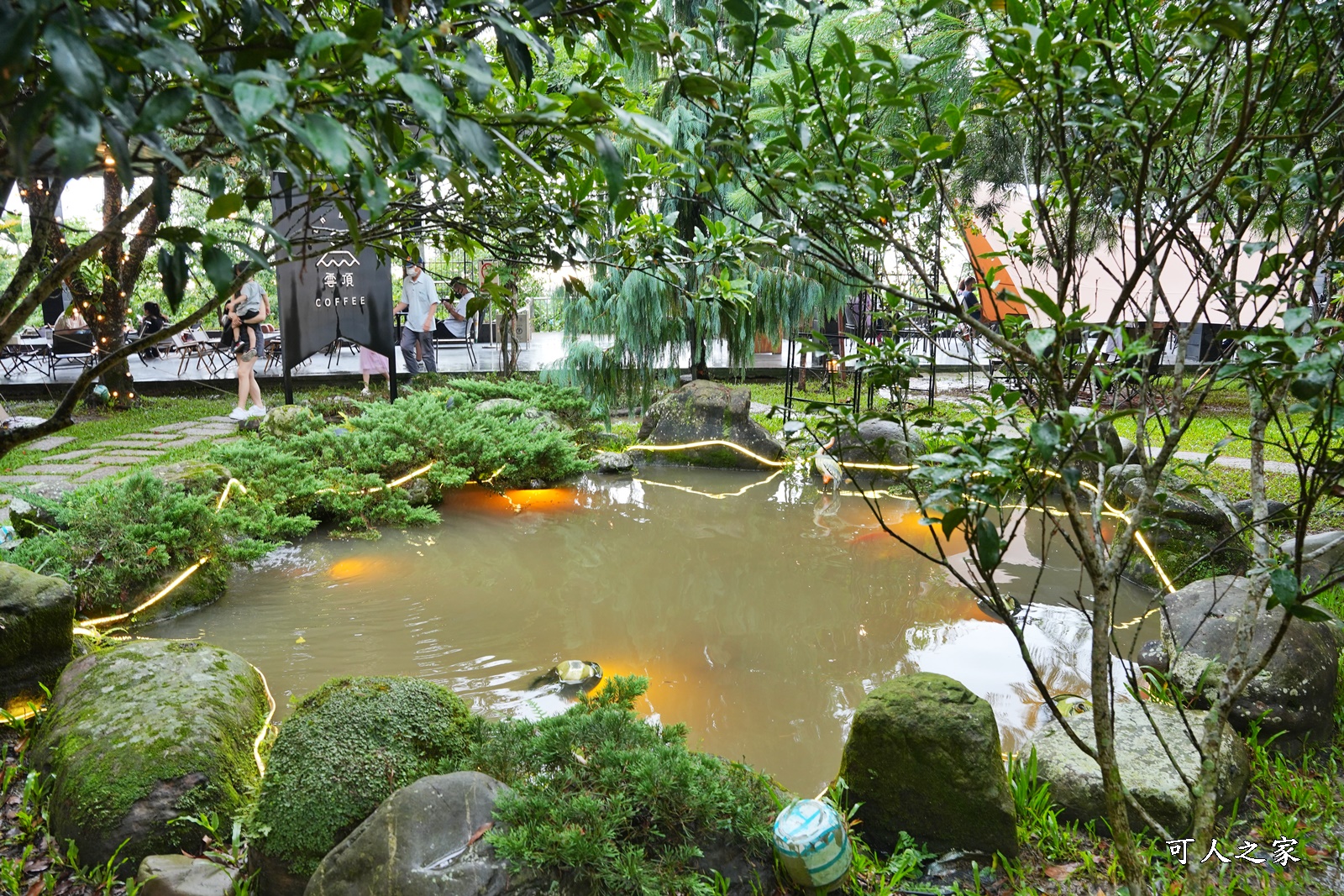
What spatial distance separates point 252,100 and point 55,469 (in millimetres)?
6901

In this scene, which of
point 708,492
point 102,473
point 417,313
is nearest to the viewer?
point 102,473

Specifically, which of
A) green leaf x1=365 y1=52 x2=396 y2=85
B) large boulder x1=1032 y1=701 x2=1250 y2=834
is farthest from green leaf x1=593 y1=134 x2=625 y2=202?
large boulder x1=1032 y1=701 x2=1250 y2=834

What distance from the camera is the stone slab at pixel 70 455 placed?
6695mm

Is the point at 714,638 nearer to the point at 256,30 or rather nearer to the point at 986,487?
the point at 986,487

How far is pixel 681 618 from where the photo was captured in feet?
15.5

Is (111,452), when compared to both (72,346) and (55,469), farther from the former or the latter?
(72,346)

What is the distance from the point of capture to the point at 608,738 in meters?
2.60

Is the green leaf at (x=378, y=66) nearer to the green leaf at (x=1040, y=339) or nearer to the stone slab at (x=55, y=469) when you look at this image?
the green leaf at (x=1040, y=339)

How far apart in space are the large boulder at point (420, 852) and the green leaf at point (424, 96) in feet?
6.14

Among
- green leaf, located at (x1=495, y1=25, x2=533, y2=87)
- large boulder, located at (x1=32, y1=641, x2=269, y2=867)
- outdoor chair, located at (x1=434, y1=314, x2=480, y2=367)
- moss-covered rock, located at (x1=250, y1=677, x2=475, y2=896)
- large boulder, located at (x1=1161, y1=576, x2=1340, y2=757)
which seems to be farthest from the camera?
outdoor chair, located at (x1=434, y1=314, x2=480, y2=367)

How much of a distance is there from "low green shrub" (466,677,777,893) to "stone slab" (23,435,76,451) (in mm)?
6182

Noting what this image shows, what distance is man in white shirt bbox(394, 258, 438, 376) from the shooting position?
9.88 metres

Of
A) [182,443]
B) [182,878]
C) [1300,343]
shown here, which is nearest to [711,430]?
[182,443]

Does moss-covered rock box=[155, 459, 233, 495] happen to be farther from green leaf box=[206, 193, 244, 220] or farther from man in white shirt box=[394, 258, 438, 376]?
green leaf box=[206, 193, 244, 220]
